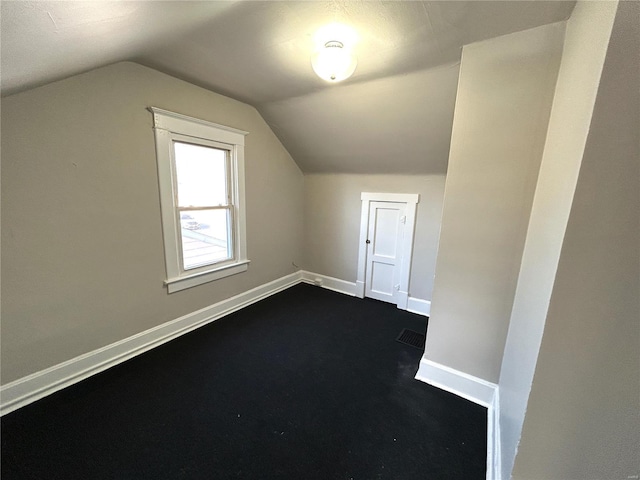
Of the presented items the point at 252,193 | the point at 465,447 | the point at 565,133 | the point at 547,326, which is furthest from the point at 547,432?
the point at 252,193

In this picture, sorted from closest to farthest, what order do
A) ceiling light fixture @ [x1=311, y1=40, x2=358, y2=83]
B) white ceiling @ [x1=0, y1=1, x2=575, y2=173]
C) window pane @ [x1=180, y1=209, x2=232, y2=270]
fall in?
1. white ceiling @ [x1=0, y1=1, x2=575, y2=173]
2. ceiling light fixture @ [x1=311, y1=40, x2=358, y2=83]
3. window pane @ [x1=180, y1=209, x2=232, y2=270]

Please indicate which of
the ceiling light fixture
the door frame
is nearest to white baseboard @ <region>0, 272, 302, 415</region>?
the door frame

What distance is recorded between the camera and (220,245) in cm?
290

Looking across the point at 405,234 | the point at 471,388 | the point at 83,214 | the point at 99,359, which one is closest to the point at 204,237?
the point at 83,214

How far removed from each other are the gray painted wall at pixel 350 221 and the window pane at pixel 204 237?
1.37 meters

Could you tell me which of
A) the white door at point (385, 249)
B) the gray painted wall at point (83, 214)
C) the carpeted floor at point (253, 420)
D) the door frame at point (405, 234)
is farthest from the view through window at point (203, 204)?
the white door at point (385, 249)

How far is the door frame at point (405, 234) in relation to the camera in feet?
9.78

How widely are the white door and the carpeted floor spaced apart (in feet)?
3.41

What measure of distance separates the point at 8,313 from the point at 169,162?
4.69 feet

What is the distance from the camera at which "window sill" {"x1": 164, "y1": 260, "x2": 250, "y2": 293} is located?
2.33 metres

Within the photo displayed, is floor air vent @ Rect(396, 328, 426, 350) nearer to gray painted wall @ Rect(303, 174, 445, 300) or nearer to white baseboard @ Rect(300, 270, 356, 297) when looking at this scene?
gray painted wall @ Rect(303, 174, 445, 300)

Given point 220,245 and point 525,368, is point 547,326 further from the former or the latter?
point 220,245

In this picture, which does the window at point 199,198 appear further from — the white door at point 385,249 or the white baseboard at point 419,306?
the white baseboard at point 419,306

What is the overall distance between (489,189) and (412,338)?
1.59 m
